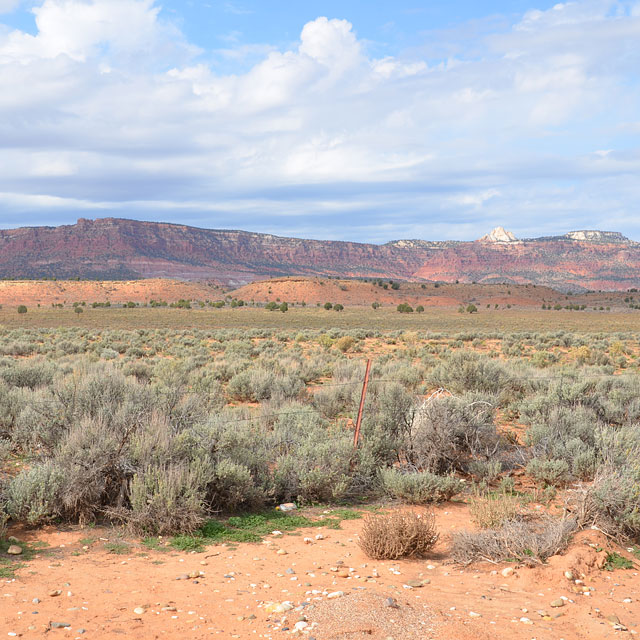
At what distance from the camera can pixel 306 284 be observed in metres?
98.7

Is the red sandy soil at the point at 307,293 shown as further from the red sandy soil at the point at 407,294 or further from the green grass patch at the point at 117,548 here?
the green grass patch at the point at 117,548

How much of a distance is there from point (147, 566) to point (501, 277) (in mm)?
164850

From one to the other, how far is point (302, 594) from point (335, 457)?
3102 millimetres

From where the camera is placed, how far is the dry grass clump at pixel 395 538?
18.1 feet

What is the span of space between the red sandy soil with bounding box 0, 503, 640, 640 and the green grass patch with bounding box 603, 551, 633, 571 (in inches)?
3.0

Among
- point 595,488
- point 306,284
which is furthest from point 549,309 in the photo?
point 595,488

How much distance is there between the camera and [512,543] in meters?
5.48

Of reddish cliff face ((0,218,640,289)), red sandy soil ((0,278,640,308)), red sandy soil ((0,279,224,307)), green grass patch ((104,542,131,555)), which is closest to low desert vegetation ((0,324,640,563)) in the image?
green grass patch ((104,542,131,555))

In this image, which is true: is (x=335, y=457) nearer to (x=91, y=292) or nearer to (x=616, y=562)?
(x=616, y=562)

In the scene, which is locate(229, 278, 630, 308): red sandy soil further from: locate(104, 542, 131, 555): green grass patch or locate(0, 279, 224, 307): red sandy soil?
locate(104, 542, 131, 555): green grass patch

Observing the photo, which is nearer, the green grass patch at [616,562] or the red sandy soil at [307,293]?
the green grass patch at [616,562]

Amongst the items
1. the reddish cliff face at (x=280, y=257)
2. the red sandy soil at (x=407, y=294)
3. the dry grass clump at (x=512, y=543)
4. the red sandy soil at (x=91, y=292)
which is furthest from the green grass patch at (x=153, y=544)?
the reddish cliff face at (x=280, y=257)

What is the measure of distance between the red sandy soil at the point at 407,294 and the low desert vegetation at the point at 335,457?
2942 inches

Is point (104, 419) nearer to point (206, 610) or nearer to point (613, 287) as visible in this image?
point (206, 610)
